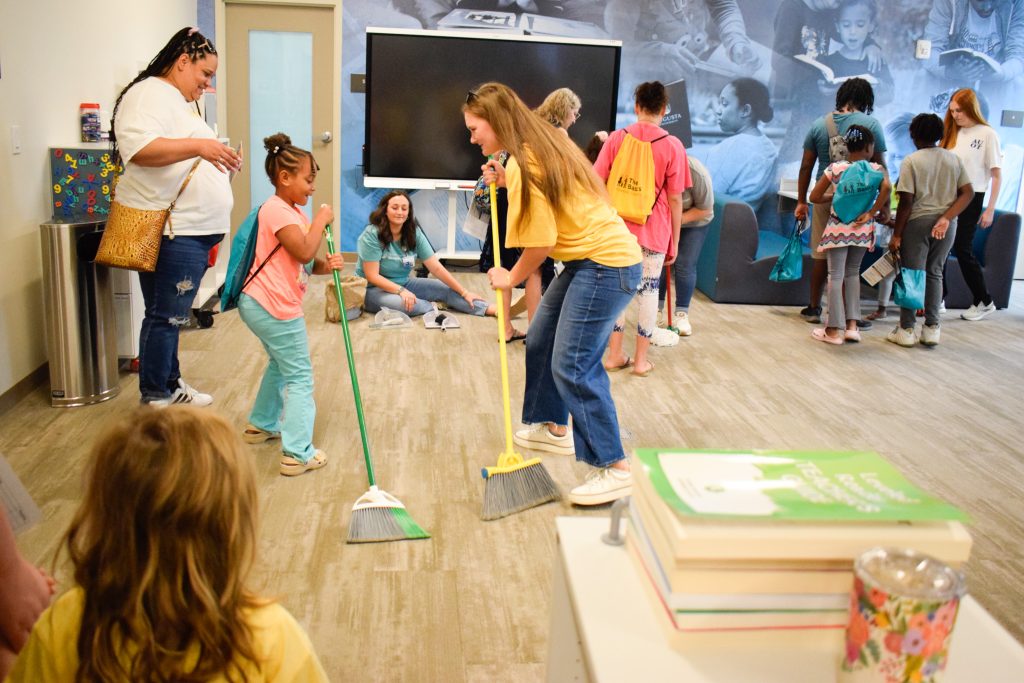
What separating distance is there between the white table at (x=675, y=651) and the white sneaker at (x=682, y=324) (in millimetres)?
4179

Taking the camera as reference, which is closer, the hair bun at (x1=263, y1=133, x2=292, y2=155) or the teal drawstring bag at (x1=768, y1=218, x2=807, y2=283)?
the hair bun at (x1=263, y1=133, x2=292, y2=155)

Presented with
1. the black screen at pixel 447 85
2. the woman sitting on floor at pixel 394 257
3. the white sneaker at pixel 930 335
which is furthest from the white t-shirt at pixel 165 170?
the white sneaker at pixel 930 335

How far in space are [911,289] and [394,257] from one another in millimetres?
2780

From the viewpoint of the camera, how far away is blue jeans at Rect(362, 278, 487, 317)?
5410 millimetres

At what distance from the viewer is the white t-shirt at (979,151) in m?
5.52

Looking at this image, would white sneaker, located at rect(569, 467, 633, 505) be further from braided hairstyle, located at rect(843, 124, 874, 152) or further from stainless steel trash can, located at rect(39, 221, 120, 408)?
braided hairstyle, located at rect(843, 124, 874, 152)

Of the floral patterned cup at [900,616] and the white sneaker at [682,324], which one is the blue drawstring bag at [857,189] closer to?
the white sneaker at [682,324]

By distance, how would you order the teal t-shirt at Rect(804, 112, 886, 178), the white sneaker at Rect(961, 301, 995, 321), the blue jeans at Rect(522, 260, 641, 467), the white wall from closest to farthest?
the blue jeans at Rect(522, 260, 641, 467) < the white wall < the teal t-shirt at Rect(804, 112, 886, 178) < the white sneaker at Rect(961, 301, 995, 321)

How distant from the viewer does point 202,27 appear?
686 cm

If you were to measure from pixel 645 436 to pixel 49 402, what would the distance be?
7.41 feet

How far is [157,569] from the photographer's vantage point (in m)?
1.05

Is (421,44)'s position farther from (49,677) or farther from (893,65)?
(49,677)

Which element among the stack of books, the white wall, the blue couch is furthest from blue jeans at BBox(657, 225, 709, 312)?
the stack of books

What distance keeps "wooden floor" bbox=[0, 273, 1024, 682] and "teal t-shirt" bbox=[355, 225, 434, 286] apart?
44 cm
